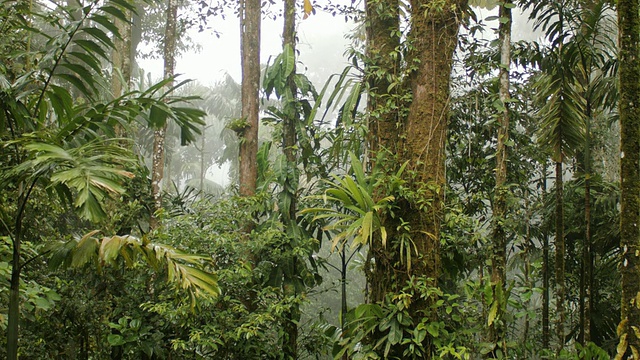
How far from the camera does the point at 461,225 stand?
479cm

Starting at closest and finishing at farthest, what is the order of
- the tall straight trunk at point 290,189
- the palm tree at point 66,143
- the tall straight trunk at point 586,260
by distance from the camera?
1. the palm tree at point 66,143
2. the tall straight trunk at point 290,189
3. the tall straight trunk at point 586,260

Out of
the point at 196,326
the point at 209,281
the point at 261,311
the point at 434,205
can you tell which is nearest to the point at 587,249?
the point at 434,205

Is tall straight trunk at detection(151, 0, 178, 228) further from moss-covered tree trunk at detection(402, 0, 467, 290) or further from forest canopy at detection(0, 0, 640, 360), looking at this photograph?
moss-covered tree trunk at detection(402, 0, 467, 290)

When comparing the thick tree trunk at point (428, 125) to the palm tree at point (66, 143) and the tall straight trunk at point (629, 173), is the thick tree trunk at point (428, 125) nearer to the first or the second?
the tall straight trunk at point (629, 173)

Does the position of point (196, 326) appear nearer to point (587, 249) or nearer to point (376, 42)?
point (376, 42)

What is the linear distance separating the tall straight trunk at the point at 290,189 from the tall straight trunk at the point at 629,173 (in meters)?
2.72

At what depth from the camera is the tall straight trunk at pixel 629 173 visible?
3307 mm

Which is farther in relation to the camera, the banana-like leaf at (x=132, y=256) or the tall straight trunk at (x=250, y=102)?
the tall straight trunk at (x=250, y=102)

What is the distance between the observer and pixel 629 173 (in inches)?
136

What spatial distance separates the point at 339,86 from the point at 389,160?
0.92m

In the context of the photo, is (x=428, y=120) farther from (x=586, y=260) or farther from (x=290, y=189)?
(x=586, y=260)

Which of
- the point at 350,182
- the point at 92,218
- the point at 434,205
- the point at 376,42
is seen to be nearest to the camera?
the point at 92,218

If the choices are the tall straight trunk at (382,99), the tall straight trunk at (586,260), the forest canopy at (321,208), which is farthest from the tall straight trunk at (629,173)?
the tall straight trunk at (586,260)

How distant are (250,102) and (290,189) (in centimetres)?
168
